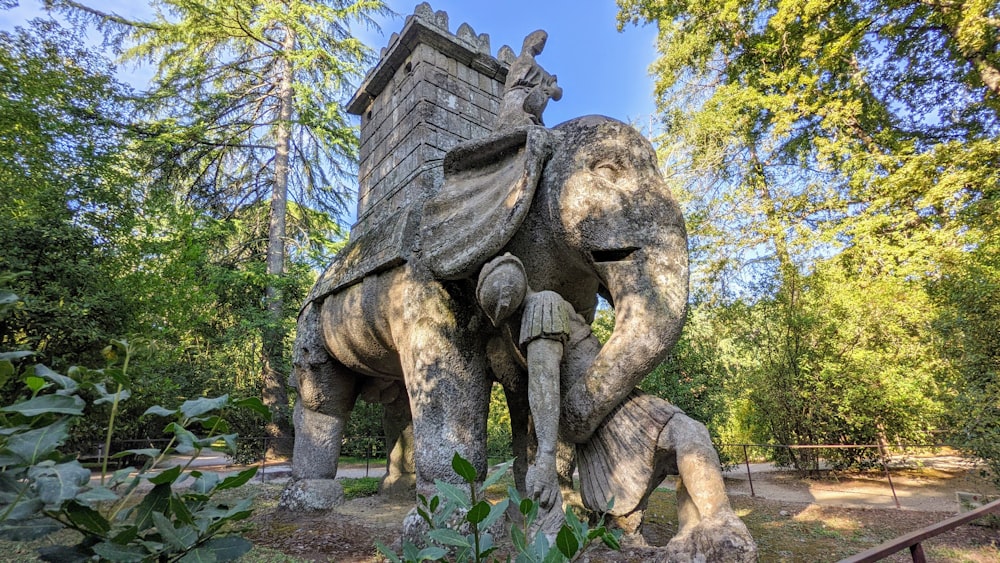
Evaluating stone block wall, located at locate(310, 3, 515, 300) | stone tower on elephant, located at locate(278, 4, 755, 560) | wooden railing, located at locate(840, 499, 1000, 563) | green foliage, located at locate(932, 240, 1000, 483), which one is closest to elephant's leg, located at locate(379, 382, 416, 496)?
stone tower on elephant, located at locate(278, 4, 755, 560)

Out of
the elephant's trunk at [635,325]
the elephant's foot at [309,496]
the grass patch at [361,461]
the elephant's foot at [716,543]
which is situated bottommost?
A: the grass patch at [361,461]

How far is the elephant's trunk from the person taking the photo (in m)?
2.56

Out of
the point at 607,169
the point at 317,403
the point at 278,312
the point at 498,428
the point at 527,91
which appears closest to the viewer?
the point at 607,169

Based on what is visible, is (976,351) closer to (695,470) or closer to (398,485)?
(695,470)

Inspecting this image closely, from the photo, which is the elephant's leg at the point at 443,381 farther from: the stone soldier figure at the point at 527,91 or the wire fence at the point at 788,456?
the wire fence at the point at 788,456


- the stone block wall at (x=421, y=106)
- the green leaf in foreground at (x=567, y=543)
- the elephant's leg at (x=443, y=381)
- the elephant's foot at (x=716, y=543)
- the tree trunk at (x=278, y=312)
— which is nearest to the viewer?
the green leaf in foreground at (x=567, y=543)

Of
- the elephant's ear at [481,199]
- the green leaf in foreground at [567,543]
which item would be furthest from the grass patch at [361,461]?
the green leaf in foreground at [567,543]

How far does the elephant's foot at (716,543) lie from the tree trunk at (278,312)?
1031 centimetres

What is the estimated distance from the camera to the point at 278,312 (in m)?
12.1

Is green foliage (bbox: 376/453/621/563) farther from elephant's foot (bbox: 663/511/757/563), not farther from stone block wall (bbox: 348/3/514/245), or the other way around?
stone block wall (bbox: 348/3/514/245)

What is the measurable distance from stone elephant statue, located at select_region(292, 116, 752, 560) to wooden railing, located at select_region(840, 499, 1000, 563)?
85cm

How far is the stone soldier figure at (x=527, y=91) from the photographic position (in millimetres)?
3770

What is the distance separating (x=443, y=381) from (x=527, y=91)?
2.22m

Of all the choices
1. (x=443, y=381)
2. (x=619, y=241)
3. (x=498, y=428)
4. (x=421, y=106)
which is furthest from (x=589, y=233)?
(x=498, y=428)
